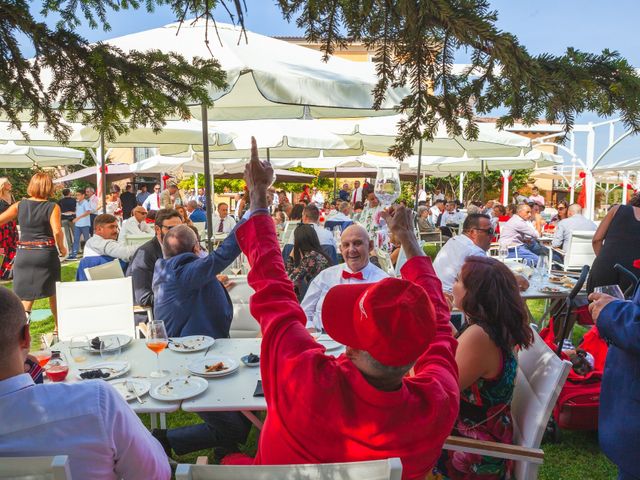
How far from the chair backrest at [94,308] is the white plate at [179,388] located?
1.87 m

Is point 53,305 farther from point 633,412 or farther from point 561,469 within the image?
point 633,412

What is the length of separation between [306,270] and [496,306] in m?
3.15

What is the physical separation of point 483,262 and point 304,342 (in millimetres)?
1509

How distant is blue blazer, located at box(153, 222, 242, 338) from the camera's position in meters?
3.64

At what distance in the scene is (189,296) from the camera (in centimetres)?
378

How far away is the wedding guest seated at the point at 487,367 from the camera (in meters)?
2.44

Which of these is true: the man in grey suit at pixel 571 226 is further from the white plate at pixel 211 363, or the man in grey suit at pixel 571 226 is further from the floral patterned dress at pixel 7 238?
the floral patterned dress at pixel 7 238

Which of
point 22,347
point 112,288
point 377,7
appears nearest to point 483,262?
point 377,7

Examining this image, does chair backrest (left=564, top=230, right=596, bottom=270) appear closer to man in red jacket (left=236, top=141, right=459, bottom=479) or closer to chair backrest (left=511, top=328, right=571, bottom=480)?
chair backrest (left=511, top=328, right=571, bottom=480)

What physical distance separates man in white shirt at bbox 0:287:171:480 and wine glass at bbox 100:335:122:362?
1.41 m

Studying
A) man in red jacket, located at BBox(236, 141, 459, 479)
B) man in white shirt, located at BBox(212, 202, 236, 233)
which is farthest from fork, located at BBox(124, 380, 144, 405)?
man in white shirt, located at BBox(212, 202, 236, 233)

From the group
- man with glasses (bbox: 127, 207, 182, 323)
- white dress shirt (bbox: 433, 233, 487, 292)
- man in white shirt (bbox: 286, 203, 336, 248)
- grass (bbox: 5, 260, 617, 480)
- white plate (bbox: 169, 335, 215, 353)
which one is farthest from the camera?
man in white shirt (bbox: 286, 203, 336, 248)

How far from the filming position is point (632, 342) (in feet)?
6.75

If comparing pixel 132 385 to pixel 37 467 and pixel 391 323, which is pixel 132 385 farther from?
pixel 391 323
